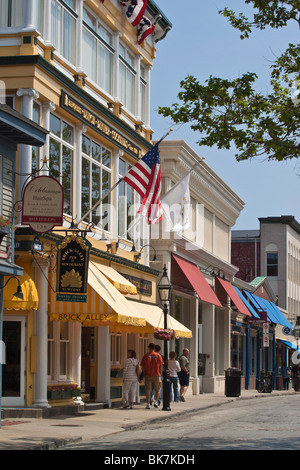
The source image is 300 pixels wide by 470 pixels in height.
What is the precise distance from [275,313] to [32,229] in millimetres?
40549

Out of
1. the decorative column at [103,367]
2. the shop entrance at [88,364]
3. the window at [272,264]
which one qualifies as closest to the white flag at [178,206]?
the decorative column at [103,367]

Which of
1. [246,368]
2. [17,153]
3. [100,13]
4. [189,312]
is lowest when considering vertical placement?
[246,368]

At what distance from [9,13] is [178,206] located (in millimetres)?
13891

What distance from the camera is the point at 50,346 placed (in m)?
23.9

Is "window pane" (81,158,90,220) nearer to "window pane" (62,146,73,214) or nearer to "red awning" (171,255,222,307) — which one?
"window pane" (62,146,73,214)

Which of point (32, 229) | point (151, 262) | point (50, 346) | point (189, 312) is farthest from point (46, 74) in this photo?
point (189, 312)

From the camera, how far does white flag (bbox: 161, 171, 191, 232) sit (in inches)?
1199

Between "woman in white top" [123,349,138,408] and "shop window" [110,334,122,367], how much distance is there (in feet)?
6.39

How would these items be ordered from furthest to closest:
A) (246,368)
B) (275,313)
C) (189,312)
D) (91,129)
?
1. (275,313)
2. (246,368)
3. (189,312)
4. (91,129)

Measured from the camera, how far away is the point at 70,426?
66.4 ft

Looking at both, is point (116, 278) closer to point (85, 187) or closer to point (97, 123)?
point (85, 187)

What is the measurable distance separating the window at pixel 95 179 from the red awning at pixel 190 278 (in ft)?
27.2

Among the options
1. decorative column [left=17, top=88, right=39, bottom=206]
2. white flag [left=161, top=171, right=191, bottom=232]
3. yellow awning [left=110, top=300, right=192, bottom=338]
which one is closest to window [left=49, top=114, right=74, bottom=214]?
decorative column [left=17, top=88, right=39, bottom=206]

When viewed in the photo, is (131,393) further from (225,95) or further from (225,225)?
(225,225)
